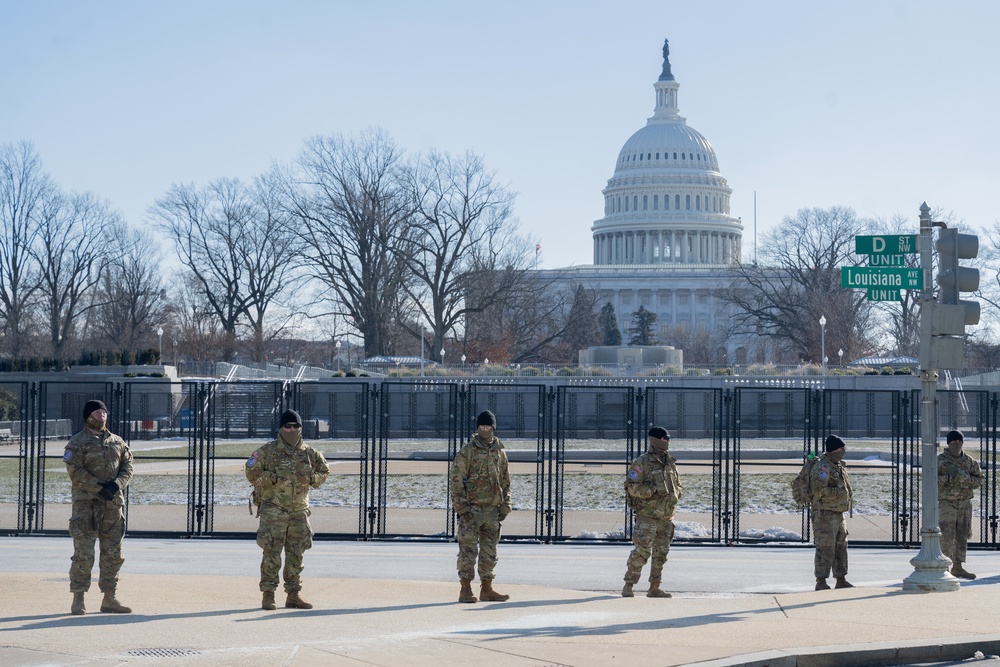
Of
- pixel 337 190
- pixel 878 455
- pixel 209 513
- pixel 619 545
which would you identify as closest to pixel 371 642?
pixel 619 545

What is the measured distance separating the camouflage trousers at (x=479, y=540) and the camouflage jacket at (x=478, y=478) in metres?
0.10

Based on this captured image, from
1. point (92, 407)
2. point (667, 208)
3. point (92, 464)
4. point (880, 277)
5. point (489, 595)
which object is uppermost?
point (667, 208)

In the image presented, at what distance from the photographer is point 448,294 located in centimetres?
7494

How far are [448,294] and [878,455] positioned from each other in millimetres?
37951

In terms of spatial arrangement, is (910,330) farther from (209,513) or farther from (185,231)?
(209,513)

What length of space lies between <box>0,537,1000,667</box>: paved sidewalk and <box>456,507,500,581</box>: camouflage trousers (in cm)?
36

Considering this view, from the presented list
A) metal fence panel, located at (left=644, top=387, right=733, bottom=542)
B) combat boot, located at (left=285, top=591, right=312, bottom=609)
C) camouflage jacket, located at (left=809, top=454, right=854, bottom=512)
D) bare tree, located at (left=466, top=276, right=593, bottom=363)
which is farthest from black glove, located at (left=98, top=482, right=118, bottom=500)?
bare tree, located at (left=466, top=276, right=593, bottom=363)

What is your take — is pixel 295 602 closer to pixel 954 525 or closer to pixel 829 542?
pixel 829 542

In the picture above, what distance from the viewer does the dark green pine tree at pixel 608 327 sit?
97.8 m

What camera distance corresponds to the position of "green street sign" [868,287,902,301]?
14.3 meters

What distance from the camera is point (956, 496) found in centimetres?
1598

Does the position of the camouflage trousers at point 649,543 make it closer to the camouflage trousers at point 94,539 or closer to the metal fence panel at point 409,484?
the camouflage trousers at point 94,539

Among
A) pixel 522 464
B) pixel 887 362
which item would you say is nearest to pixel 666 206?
pixel 887 362

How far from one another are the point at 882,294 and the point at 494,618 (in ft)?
18.3
